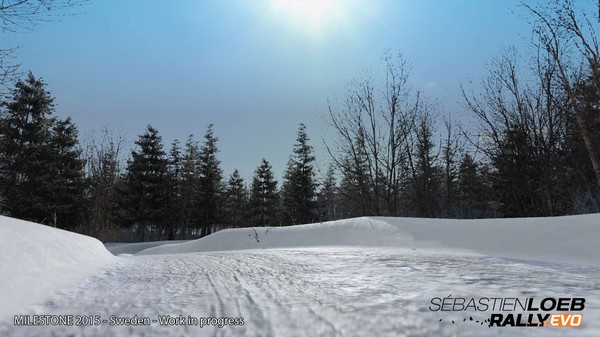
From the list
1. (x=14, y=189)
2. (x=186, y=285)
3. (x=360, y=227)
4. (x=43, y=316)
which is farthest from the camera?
(x=14, y=189)

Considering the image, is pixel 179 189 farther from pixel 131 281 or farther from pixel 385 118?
pixel 131 281

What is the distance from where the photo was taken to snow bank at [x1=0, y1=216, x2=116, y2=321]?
157 cm

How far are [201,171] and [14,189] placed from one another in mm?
17701

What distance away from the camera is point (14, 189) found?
23.3 meters

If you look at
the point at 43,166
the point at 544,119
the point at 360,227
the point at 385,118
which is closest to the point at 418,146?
the point at 385,118

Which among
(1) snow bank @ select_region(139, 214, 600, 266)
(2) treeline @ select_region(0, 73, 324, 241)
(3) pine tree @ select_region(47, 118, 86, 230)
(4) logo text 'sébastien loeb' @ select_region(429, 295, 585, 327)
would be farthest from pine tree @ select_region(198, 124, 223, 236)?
(4) logo text 'sébastien loeb' @ select_region(429, 295, 585, 327)

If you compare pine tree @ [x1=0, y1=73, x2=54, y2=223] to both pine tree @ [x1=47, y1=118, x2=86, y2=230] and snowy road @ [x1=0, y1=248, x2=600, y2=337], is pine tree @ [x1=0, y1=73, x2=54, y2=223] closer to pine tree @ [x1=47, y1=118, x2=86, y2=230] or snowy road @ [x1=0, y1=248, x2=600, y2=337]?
pine tree @ [x1=47, y1=118, x2=86, y2=230]

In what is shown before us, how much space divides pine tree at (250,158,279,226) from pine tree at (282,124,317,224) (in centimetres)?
219

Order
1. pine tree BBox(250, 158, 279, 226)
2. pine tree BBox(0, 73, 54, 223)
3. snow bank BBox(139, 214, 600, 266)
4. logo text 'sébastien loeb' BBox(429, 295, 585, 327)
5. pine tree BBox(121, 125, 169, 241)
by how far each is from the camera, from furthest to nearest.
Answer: pine tree BBox(250, 158, 279, 226)
pine tree BBox(121, 125, 169, 241)
pine tree BBox(0, 73, 54, 223)
snow bank BBox(139, 214, 600, 266)
logo text 'sébastien loeb' BBox(429, 295, 585, 327)

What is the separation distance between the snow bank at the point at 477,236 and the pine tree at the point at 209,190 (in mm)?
29579

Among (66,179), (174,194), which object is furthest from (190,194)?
(66,179)

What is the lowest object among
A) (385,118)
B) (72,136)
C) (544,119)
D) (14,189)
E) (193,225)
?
(193,225)

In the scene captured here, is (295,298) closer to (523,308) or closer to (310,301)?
(310,301)

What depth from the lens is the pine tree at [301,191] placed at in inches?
1341
